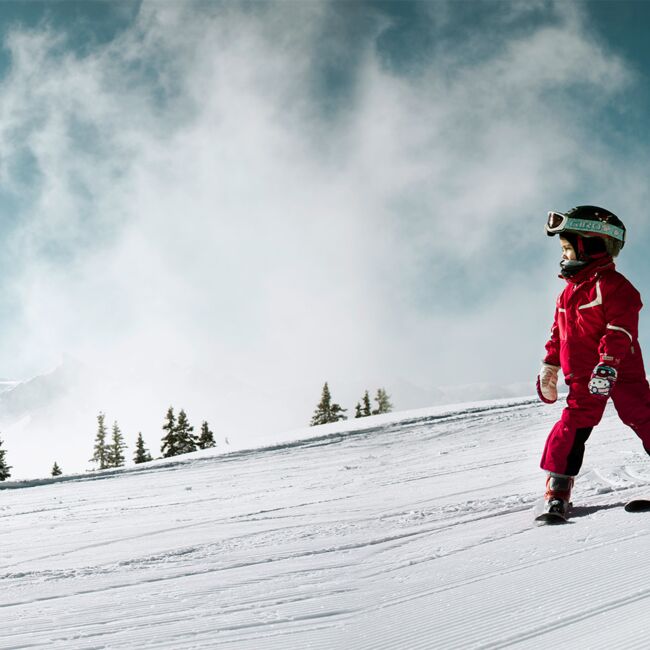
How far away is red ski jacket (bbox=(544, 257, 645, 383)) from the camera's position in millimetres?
3061

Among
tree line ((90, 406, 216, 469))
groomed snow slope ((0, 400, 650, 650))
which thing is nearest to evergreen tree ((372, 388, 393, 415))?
tree line ((90, 406, 216, 469))

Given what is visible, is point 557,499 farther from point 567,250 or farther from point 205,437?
point 205,437

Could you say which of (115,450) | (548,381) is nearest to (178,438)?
(115,450)

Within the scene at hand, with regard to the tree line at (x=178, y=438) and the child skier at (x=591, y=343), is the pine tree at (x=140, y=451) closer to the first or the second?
the tree line at (x=178, y=438)

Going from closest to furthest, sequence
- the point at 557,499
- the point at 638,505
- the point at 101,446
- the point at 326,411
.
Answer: the point at 638,505 → the point at 557,499 → the point at 326,411 → the point at 101,446

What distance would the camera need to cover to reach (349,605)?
1.69 m

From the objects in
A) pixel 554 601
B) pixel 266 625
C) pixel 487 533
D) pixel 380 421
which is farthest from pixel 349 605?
pixel 380 421

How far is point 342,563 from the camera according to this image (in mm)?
2178

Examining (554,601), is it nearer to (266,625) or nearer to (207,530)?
(266,625)

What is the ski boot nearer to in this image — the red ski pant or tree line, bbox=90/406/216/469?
the red ski pant

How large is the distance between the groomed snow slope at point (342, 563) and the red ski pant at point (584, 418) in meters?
0.27

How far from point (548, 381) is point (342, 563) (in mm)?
2238

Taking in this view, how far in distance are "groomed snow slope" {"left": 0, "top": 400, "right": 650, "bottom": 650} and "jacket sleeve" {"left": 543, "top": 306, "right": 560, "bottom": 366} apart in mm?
809

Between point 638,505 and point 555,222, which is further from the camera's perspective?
point 555,222
